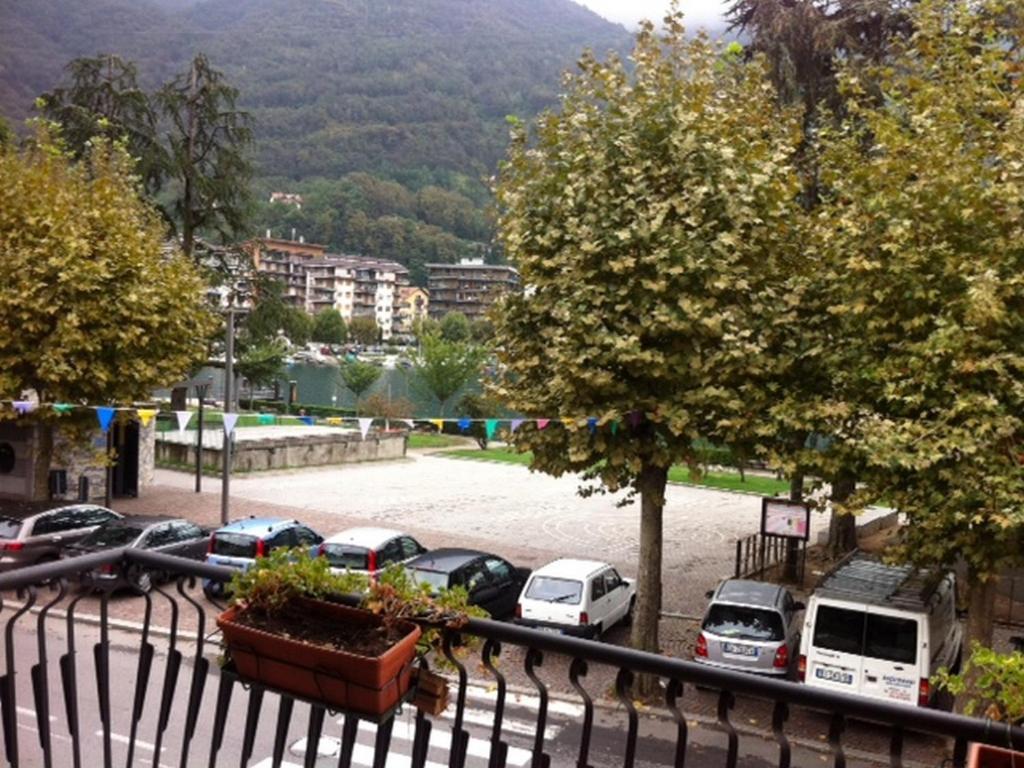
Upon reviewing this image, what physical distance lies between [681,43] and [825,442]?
243 inches

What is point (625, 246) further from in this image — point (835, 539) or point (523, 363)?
point (835, 539)

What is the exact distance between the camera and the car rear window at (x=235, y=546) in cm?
1838

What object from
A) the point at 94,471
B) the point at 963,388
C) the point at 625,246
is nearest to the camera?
the point at 963,388

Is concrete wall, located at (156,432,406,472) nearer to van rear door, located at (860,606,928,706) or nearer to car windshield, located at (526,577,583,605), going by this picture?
car windshield, located at (526,577,583,605)

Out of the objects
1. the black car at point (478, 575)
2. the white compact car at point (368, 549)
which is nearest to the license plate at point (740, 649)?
the black car at point (478, 575)

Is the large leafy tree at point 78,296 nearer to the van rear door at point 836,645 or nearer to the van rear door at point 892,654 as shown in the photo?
the van rear door at point 836,645

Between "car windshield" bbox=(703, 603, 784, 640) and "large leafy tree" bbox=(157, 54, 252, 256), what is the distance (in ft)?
85.9

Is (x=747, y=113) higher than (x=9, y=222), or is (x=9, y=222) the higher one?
(x=747, y=113)

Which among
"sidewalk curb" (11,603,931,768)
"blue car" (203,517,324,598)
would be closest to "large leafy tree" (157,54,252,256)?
"blue car" (203,517,324,598)

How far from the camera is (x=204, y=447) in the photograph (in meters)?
38.2

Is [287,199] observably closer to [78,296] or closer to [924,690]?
[78,296]

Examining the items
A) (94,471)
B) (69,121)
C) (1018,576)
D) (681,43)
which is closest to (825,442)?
(681,43)

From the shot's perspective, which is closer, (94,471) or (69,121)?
(94,471)

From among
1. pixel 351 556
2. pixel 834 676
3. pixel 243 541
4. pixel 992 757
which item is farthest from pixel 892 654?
pixel 243 541
